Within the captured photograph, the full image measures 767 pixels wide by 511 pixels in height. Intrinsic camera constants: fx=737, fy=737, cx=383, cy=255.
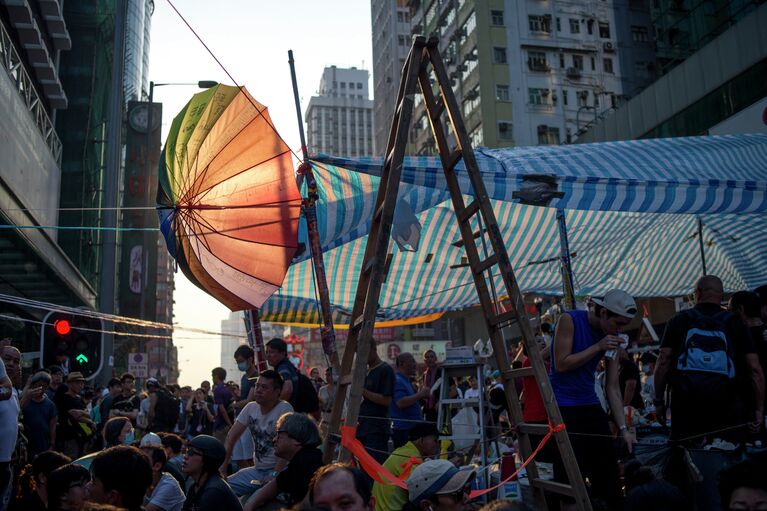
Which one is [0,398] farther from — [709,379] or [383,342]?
[383,342]

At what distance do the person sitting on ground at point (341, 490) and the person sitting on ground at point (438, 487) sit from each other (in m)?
0.66

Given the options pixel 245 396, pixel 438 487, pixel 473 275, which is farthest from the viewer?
pixel 245 396

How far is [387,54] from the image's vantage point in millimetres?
77062

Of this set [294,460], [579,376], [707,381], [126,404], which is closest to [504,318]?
[579,376]

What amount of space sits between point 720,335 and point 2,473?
248 inches

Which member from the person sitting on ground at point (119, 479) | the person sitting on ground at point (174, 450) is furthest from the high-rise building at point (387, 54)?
the person sitting on ground at point (119, 479)

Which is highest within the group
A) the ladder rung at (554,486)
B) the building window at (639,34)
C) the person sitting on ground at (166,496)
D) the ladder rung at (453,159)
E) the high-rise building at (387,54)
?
the high-rise building at (387,54)

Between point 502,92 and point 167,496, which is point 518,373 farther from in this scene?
point 502,92

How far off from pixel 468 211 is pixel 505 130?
4370 centimetres

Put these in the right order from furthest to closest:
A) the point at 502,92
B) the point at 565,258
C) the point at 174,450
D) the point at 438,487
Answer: the point at 502,92, the point at 565,258, the point at 174,450, the point at 438,487

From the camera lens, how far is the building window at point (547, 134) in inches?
1913

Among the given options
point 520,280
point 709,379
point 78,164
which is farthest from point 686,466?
point 78,164

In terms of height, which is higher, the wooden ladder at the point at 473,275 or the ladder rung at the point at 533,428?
the wooden ladder at the point at 473,275

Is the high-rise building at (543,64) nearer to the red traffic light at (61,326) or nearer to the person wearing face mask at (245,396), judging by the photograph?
the red traffic light at (61,326)
